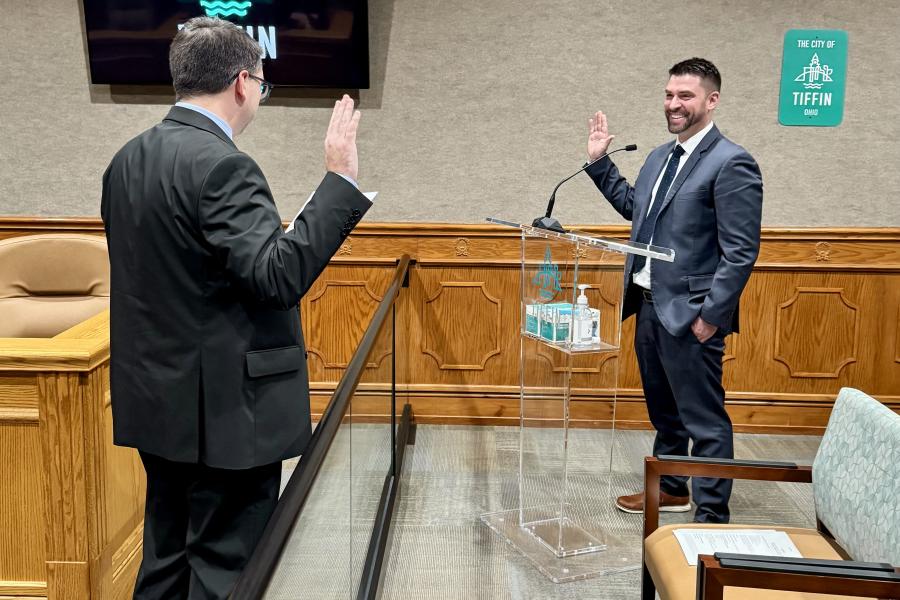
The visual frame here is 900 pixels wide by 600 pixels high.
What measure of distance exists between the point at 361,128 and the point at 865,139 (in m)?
2.52

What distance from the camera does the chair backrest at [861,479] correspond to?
1.79m

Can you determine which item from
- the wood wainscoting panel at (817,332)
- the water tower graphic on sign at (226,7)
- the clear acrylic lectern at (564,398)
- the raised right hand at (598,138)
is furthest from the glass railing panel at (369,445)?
the wood wainscoting panel at (817,332)

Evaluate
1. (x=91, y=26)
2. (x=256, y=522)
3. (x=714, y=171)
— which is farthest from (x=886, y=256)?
(x=91, y=26)

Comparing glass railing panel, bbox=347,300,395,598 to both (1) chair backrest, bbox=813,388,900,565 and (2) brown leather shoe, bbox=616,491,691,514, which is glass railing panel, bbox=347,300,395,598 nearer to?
(2) brown leather shoe, bbox=616,491,691,514

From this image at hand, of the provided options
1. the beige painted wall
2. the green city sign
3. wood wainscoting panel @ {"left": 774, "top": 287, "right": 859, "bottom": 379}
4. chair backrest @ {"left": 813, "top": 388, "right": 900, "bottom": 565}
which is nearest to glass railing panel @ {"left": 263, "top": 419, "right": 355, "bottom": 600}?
chair backrest @ {"left": 813, "top": 388, "right": 900, "bottom": 565}

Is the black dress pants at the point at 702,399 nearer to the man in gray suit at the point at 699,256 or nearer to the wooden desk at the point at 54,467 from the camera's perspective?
the man in gray suit at the point at 699,256

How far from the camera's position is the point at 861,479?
192 centimetres

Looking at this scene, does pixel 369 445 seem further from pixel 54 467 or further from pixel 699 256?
pixel 699 256

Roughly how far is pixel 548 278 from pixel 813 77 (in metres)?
2.21

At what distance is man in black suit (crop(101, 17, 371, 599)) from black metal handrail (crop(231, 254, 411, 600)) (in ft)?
Answer: 0.47

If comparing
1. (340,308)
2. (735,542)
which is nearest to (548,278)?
(735,542)

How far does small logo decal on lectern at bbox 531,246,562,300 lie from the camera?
9.17 ft

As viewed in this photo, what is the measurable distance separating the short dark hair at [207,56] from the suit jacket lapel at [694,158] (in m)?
1.77

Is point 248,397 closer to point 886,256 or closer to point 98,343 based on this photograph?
point 98,343
